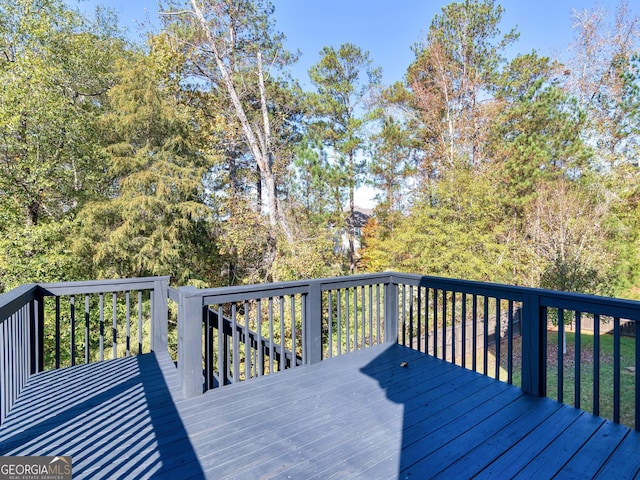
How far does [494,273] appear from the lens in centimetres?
883

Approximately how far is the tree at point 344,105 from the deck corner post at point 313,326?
9.75 meters

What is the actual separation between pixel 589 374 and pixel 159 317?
945 cm

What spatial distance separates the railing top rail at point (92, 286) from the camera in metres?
3.16

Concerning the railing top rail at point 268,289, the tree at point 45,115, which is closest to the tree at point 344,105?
the tree at point 45,115

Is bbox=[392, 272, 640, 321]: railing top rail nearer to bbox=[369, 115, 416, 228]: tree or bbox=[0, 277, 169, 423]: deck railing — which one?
bbox=[0, 277, 169, 423]: deck railing

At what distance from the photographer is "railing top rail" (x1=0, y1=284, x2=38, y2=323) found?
2.00 metres

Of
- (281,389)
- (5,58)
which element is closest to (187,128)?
(5,58)

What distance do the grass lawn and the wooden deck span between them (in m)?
3.54

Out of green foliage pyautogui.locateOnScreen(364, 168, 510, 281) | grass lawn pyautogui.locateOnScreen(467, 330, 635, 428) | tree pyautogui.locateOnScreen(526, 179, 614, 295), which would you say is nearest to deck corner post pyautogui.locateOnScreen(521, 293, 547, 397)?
grass lawn pyautogui.locateOnScreen(467, 330, 635, 428)

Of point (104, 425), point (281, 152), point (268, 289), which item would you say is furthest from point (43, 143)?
point (104, 425)

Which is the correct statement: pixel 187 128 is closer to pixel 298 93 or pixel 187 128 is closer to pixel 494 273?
pixel 298 93

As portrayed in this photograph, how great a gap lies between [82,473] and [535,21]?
14150 mm

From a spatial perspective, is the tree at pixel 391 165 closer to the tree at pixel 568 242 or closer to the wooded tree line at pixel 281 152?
the wooded tree line at pixel 281 152

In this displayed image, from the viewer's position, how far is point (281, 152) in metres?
11.2
